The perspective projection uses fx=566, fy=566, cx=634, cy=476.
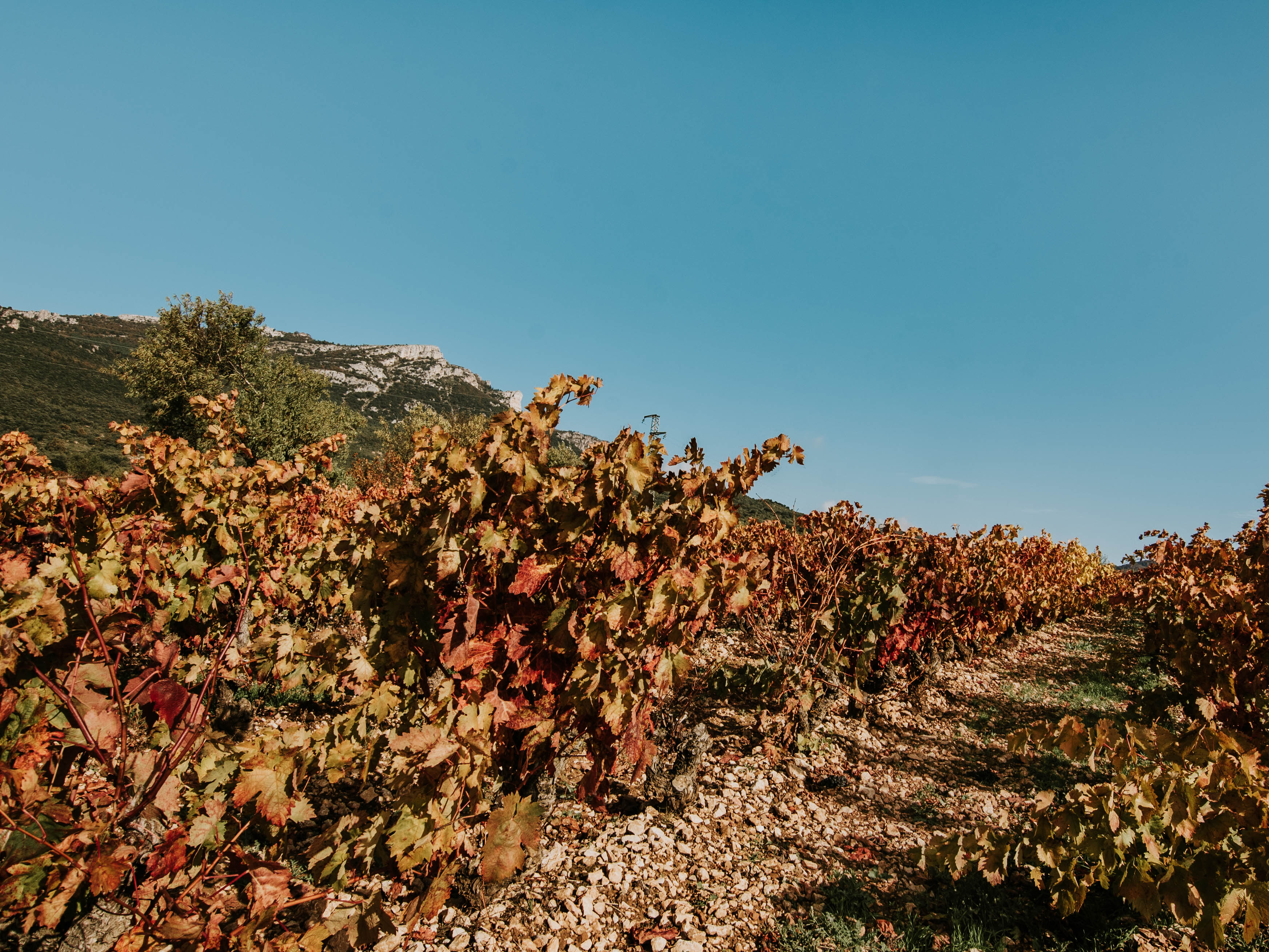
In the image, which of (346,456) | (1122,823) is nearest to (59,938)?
(1122,823)

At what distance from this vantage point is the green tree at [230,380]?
28.6 m

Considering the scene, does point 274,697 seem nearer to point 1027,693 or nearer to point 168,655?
point 168,655

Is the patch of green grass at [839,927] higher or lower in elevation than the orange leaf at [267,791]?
lower

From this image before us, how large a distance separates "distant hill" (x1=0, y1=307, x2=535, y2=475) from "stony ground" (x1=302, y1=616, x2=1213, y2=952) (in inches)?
87.7

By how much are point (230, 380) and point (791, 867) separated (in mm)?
39617

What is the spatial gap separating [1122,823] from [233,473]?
485 cm

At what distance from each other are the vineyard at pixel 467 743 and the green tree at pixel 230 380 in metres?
27.6

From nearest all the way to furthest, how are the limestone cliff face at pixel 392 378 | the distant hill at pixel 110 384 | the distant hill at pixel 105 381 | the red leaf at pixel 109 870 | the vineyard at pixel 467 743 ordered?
the red leaf at pixel 109 870 → the vineyard at pixel 467 743 → the distant hill at pixel 110 384 → the distant hill at pixel 105 381 → the limestone cliff face at pixel 392 378

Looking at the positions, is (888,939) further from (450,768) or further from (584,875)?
(450,768)

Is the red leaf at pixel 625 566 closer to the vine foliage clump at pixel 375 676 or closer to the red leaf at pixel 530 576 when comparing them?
the vine foliage clump at pixel 375 676

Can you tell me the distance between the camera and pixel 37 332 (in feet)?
216

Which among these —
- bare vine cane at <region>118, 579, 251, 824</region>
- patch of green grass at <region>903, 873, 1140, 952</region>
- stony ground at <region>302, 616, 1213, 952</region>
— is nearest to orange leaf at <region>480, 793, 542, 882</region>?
stony ground at <region>302, 616, 1213, 952</region>

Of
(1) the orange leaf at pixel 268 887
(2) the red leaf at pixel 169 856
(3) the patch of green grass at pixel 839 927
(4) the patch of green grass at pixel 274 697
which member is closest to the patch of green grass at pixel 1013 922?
(3) the patch of green grass at pixel 839 927

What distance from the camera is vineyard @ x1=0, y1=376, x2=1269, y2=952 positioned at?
62.1 inches
